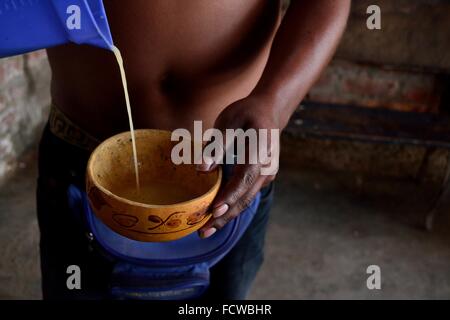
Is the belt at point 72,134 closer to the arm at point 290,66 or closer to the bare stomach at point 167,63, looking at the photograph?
the bare stomach at point 167,63

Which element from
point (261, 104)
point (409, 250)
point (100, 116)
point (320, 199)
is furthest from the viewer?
point (320, 199)

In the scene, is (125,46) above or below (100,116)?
above

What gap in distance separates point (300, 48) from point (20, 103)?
1578mm

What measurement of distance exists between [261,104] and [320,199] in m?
1.47

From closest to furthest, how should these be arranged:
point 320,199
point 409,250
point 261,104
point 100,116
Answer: point 261,104 → point 100,116 → point 409,250 → point 320,199

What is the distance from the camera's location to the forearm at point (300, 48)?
0.84 metres

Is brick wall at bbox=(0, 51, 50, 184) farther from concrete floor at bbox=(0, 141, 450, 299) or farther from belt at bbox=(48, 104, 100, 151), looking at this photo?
belt at bbox=(48, 104, 100, 151)

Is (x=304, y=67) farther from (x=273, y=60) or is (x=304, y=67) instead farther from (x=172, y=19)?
(x=172, y=19)

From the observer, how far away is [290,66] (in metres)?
0.86

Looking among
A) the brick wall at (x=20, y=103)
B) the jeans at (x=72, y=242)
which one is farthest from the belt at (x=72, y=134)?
the brick wall at (x=20, y=103)

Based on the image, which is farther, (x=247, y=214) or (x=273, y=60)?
(x=247, y=214)

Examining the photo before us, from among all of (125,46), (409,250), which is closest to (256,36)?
(125,46)

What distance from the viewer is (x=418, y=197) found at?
2.25m

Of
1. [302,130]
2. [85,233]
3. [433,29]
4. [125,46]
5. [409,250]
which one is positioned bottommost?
[409,250]
